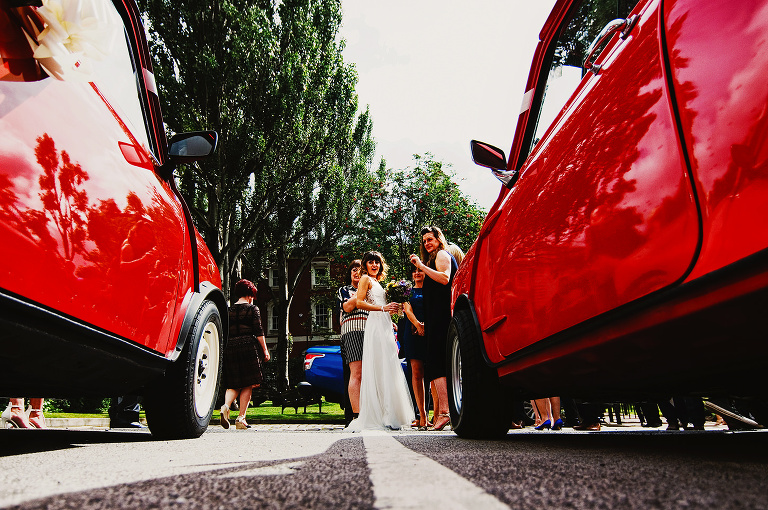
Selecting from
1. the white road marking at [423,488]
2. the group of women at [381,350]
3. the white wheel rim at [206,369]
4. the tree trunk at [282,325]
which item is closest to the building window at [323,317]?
the tree trunk at [282,325]

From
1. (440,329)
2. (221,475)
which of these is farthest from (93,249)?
(440,329)

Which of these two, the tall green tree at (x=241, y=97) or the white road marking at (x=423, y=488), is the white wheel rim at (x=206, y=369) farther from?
the tall green tree at (x=241, y=97)

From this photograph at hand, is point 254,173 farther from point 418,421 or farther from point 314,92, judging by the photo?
point 418,421

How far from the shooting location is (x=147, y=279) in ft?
8.10

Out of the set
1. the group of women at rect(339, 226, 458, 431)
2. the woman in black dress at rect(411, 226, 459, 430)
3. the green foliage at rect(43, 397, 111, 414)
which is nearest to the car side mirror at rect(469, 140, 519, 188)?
the woman in black dress at rect(411, 226, 459, 430)

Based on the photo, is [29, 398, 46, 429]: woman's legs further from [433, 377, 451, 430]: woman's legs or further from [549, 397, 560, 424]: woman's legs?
[549, 397, 560, 424]: woman's legs

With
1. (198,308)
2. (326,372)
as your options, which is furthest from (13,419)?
(326,372)

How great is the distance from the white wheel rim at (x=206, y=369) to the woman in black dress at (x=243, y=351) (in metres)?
2.83

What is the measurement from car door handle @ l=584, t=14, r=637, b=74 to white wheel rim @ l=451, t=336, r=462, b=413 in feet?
5.89

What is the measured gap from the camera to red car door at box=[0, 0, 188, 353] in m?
1.61

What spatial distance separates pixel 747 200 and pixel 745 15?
419mm

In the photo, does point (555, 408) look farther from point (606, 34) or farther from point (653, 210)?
point (653, 210)

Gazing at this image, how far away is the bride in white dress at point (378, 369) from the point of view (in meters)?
6.13

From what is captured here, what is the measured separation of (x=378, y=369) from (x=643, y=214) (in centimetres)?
514
